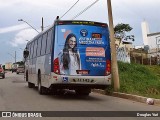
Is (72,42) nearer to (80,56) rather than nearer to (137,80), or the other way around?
(80,56)

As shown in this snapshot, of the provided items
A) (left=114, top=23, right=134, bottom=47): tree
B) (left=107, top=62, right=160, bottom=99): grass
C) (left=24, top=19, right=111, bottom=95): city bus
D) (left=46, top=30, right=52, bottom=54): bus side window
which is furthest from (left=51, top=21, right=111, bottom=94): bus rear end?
(left=114, top=23, right=134, bottom=47): tree

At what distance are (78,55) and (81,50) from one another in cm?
26

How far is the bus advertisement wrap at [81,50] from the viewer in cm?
1661

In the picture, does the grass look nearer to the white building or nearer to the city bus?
the city bus

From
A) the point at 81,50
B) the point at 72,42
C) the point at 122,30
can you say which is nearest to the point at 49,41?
the point at 72,42

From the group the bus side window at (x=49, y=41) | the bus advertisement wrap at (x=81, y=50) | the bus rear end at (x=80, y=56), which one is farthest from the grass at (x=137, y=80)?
the bus side window at (x=49, y=41)

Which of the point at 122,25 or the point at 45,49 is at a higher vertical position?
the point at 122,25

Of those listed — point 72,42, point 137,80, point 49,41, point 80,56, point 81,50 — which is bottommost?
point 137,80

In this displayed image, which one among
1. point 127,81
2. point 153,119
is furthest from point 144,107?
point 127,81

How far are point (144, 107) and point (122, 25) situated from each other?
60575 mm

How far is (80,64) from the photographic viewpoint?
16.7 metres

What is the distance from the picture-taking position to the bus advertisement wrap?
16.6 meters

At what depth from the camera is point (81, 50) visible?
16859 mm

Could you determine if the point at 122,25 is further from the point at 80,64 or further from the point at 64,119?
the point at 64,119
